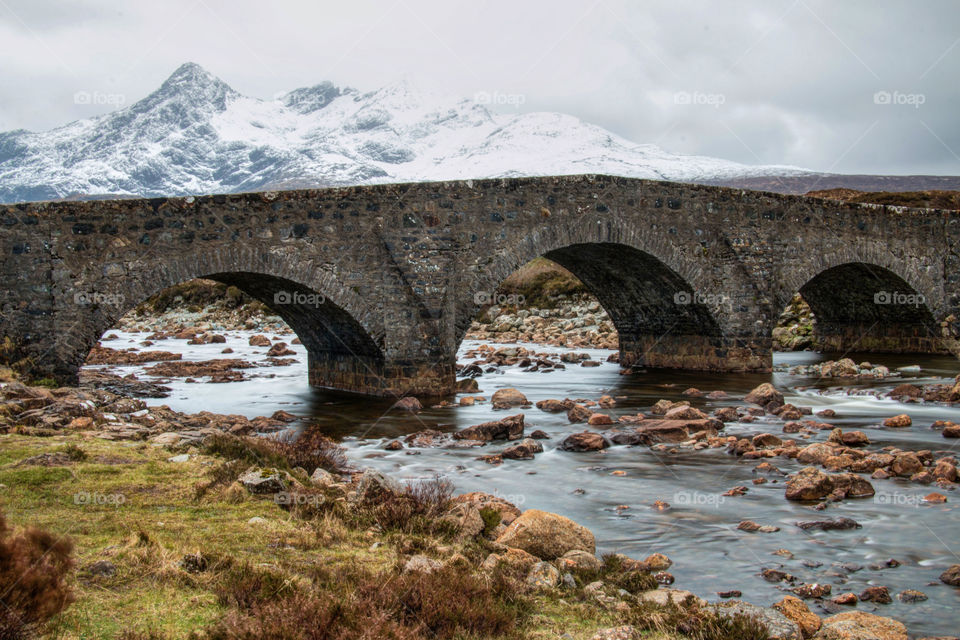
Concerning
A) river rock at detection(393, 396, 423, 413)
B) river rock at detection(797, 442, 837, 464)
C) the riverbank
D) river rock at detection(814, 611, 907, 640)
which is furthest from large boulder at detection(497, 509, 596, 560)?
river rock at detection(393, 396, 423, 413)

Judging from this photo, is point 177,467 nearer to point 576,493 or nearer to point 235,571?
point 235,571

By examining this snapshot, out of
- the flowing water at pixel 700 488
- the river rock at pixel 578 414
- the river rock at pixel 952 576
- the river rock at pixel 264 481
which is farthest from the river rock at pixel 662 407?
the river rock at pixel 264 481

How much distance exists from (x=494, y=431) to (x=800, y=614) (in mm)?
7347

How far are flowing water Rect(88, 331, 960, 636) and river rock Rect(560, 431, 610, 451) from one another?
0.21 meters

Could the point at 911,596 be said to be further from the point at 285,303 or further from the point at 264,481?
the point at 285,303

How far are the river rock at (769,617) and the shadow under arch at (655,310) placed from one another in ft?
41.6

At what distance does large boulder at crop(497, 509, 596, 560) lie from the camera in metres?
6.23

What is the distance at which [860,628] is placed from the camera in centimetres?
484

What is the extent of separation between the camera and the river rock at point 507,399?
15.5m

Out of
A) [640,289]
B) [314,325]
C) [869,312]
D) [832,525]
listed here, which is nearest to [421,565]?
[832,525]

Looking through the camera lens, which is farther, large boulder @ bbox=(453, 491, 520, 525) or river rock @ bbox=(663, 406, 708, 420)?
river rock @ bbox=(663, 406, 708, 420)

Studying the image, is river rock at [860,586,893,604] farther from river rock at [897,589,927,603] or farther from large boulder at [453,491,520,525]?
large boulder at [453,491,520,525]

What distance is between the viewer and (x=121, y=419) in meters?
11.3

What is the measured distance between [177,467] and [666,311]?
14.9 metres
